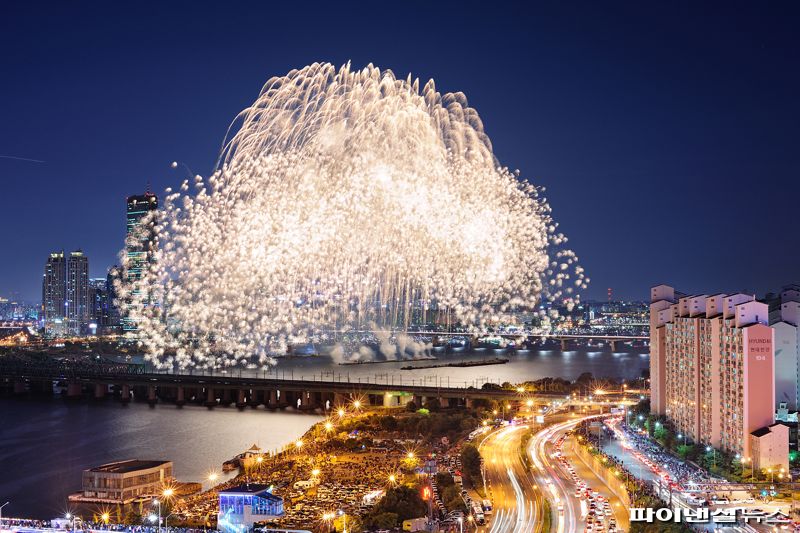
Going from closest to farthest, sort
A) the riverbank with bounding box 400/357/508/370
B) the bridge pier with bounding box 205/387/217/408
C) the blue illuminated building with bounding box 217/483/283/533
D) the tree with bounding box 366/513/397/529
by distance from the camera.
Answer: the blue illuminated building with bounding box 217/483/283/533 < the tree with bounding box 366/513/397/529 < the bridge pier with bounding box 205/387/217/408 < the riverbank with bounding box 400/357/508/370

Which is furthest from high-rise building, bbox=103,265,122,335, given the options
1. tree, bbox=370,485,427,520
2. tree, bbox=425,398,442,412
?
tree, bbox=370,485,427,520

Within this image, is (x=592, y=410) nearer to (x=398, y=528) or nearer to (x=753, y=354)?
(x=753, y=354)

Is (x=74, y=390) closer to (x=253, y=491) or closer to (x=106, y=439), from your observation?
(x=106, y=439)

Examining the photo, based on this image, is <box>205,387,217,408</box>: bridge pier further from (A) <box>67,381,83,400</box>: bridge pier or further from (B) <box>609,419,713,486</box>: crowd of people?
(B) <box>609,419,713,486</box>: crowd of people

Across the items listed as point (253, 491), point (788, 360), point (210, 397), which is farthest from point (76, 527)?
point (210, 397)

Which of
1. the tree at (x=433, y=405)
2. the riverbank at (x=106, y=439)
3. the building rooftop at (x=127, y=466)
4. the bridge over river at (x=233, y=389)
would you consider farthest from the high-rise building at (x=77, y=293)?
the building rooftop at (x=127, y=466)

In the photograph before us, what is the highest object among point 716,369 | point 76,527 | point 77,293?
point 77,293
